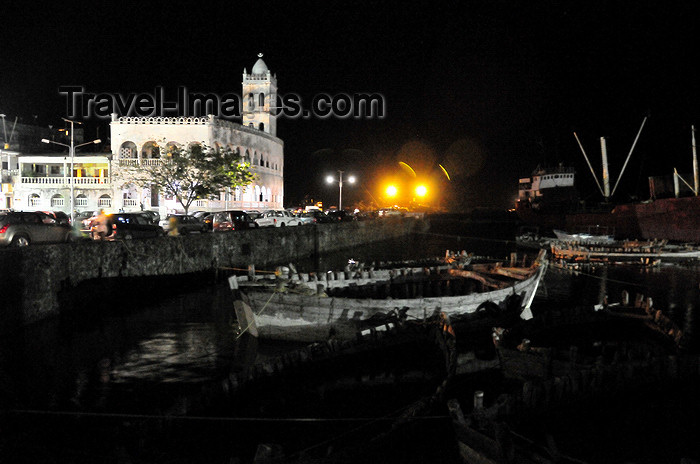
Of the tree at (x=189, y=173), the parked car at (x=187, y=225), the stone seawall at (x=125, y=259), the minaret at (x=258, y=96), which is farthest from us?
the minaret at (x=258, y=96)

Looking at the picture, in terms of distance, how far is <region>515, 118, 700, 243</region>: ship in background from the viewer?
42.6m

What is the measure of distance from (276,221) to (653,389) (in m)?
38.2

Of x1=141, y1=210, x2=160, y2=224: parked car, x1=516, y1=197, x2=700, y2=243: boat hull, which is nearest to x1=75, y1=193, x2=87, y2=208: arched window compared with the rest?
x1=141, y1=210, x2=160, y2=224: parked car

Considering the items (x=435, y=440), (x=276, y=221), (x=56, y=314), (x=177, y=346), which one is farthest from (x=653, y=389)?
(x=276, y=221)

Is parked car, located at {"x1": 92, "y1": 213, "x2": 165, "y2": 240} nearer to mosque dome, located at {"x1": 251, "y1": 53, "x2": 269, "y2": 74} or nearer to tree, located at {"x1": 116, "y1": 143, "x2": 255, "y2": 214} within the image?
tree, located at {"x1": 116, "y1": 143, "x2": 255, "y2": 214}

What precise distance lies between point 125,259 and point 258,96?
57349mm

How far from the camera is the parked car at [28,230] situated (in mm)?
21281

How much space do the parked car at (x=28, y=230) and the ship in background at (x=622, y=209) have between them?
43.8 metres

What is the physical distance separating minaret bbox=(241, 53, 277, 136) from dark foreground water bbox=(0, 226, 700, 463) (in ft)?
195

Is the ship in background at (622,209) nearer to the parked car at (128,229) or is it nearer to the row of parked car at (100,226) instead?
the row of parked car at (100,226)

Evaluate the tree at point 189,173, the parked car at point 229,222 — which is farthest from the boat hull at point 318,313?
the tree at point 189,173

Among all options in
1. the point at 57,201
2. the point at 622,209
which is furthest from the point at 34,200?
the point at 622,209

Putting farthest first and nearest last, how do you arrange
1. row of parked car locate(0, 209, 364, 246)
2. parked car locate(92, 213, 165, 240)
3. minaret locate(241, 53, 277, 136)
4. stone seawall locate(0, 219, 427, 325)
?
minaret locate(241, 53, 277, 136)
parked car locate(92, 213, 165, 240)
row of parked car locate(0, 209, 364, 246)
stone seawall locate(0, 219, 427, 325)

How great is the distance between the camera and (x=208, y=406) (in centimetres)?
835
